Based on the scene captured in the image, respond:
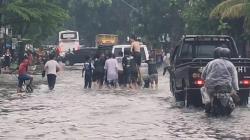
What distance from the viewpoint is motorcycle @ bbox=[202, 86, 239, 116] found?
48.6ft

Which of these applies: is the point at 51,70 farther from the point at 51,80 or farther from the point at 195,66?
the point at 195,66

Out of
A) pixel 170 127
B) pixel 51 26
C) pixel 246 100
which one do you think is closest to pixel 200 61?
pixel 246 100

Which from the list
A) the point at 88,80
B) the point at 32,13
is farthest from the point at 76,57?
the point at 88,80

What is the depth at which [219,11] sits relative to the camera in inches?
1553

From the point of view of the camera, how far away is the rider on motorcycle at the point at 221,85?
14836mm

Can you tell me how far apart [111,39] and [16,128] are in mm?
67356

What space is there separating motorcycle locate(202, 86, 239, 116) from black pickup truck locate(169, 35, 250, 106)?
6.37 ft

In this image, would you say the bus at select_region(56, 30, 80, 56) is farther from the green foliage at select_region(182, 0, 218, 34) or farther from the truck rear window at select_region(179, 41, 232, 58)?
the truck rear window at select_region(179, 41, 232, 58)

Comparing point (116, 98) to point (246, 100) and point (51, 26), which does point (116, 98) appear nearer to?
point (246, 100)

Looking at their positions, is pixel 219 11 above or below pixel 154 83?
above

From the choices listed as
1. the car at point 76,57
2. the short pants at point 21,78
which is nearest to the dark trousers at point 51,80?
the short pants at point 21,78

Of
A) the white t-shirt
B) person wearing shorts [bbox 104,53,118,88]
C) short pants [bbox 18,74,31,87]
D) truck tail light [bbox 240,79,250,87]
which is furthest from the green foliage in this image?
truck tail light [bbox 240,79,250,87]

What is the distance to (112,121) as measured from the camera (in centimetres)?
1441

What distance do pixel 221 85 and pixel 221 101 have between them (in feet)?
1.15
